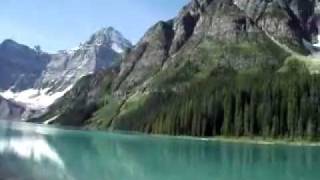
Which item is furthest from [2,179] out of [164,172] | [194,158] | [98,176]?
[194,158]

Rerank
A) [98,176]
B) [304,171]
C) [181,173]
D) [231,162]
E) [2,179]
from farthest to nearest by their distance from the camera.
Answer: [231,162] < [304,171] < [181,173] < [98,176] < [2,179]

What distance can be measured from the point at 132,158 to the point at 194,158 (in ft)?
51.0

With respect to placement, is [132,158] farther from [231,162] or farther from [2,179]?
[2,179]

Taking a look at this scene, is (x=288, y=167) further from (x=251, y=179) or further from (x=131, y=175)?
(x=131, y=175)

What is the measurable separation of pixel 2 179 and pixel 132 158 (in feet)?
200

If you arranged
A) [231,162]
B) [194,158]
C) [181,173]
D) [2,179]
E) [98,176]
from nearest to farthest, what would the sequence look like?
[2,179], [98,176], [181,173], [231,162], [194,158]

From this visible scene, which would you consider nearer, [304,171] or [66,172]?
[66,172]

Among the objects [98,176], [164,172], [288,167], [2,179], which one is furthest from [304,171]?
[2,179]

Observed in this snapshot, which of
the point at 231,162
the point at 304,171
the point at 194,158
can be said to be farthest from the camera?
the point at 194,158

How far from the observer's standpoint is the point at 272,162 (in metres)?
134

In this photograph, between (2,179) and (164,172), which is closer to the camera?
(2,179)

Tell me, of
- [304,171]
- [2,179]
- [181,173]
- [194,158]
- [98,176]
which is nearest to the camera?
[2,179]

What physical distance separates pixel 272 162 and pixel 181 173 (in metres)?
37.1

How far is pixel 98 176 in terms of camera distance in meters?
94.2
